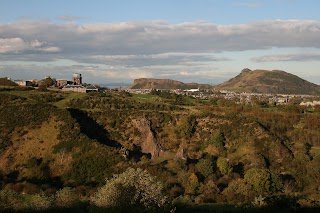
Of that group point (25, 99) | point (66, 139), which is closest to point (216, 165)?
point (66, 139)

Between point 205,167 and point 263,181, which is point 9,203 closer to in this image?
point 263,181

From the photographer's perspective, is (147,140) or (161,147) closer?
(161,147)

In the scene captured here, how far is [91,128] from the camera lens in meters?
62.1

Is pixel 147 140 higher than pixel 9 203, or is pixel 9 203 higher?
pixel 9 203

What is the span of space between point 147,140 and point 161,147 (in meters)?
2.19

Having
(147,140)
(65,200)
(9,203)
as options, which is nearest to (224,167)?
(147,140)

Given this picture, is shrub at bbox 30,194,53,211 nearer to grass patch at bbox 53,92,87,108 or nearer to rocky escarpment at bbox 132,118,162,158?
rocky escarpment at bbox 132,118,162,158

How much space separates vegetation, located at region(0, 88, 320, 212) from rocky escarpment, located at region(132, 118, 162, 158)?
0.46 ft

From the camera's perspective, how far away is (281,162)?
56062 mm

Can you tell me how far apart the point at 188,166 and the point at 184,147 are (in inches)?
411

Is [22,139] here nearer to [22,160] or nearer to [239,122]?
[22,160]

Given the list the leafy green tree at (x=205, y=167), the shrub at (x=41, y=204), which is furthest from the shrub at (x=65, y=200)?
the leafy green tree at (x=205, y=167)

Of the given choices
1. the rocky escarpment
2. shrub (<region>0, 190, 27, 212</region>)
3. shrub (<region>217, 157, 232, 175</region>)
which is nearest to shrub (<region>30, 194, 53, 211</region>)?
shrub (<region>0, 190, 27, 212</region>)

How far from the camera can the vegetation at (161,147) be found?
40625 millimetres
